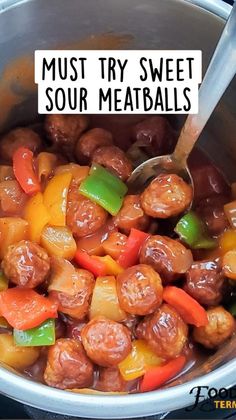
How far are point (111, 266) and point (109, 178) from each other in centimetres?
23

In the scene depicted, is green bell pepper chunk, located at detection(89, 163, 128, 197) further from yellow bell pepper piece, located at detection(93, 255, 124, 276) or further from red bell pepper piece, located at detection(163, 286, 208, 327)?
red bell pepper piece, located at detection(163, 286, 208, 327)

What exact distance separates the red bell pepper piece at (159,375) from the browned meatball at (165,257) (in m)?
0.20

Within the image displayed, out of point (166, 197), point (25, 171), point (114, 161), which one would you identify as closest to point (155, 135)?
point (114, 161)

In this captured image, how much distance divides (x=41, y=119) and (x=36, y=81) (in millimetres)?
167

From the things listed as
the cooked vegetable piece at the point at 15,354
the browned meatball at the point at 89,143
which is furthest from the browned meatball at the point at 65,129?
the cooked vegetable piece at the point at 15,354

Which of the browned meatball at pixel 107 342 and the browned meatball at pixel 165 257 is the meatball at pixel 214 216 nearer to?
the browned meatball at pixel 165 257

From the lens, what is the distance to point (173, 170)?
1731mm

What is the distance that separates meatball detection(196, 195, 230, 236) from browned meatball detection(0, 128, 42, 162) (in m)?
0.47

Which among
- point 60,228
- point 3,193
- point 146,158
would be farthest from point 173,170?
point 3,193

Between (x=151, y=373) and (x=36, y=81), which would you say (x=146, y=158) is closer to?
(x=36, y=81)

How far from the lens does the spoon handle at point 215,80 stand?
1.30 m

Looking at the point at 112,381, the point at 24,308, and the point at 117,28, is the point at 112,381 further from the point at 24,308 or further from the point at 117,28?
the point at 117,28

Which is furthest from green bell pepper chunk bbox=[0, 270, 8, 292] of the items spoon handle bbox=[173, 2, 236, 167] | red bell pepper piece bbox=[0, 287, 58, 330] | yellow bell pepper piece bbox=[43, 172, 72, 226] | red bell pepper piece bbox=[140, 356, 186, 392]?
spoon handle bbox=[173, 2, 236, 167]

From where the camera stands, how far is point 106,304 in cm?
156
